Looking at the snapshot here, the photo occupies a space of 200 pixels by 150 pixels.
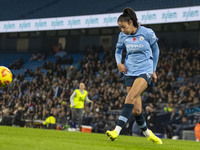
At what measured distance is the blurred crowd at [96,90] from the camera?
1554 centimetres

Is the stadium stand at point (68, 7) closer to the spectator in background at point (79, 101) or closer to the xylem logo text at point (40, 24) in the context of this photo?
the xylem logo text at point (40, 24)

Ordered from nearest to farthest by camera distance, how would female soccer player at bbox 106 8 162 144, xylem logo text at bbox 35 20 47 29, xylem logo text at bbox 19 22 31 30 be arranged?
female soccer player at bbox 106 8 162 144
xylem logo text at bbox 35 20 47 29
xylem logo text at bbox 19 22 31 30

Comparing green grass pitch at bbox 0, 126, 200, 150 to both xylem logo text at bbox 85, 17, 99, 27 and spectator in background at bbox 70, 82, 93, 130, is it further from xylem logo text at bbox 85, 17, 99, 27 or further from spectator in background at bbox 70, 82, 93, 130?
xylem logo text at bbox 85, 17, 99, 27

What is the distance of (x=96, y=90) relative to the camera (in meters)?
18.7

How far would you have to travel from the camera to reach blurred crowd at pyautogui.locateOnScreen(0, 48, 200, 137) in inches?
612

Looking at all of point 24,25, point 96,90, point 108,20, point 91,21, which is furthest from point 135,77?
point 24,25

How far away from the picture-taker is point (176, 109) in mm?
14758

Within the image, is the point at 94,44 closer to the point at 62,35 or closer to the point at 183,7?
the point at 62,35

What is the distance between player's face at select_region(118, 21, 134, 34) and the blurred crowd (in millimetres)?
8544

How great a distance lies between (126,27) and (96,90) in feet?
44.0

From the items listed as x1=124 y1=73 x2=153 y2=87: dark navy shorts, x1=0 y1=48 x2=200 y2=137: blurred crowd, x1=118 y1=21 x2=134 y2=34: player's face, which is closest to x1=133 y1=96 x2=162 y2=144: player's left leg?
x1=124 y1=73 x2=153 y2=87: dark navy shorts

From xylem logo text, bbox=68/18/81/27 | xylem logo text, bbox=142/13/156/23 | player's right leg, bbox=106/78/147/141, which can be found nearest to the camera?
player's right leg, bbox=106/78/147/141

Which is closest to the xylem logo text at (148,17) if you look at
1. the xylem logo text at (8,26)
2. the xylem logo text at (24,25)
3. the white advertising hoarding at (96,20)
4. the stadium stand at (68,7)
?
the white advertising hoarding at (96,20)

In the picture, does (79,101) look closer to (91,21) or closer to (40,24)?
(91,21)
